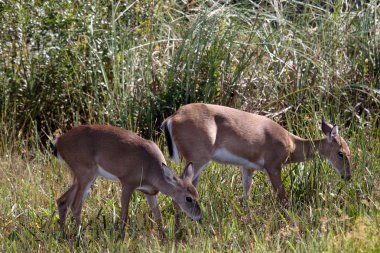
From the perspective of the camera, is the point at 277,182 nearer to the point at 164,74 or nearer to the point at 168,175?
the point at 168,175

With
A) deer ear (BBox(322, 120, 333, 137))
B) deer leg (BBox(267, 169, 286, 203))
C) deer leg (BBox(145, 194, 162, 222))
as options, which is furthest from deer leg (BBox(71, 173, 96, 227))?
deer ear (BBox(322, 120, 333, 137))

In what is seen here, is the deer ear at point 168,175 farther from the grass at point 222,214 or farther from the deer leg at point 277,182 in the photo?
the deer leg at point 277,182

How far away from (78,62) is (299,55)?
221cm

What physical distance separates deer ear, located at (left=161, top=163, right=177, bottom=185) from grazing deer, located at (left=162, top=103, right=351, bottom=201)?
59 cm

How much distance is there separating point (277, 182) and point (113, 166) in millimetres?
1422

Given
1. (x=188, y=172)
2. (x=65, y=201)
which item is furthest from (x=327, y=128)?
(x=65, y=201)

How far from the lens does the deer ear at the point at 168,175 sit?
738cm

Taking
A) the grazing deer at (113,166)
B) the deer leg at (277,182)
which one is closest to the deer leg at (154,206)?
the grazing deer at (113,166)

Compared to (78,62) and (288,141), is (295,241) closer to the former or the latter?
(288,141)

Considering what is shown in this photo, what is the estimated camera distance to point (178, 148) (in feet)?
26.5

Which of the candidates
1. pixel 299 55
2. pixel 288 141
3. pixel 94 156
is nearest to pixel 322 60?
pixel 299 55

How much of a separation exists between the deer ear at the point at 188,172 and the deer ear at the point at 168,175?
8cm

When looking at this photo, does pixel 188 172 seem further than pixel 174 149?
No

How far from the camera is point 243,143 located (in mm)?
8398
